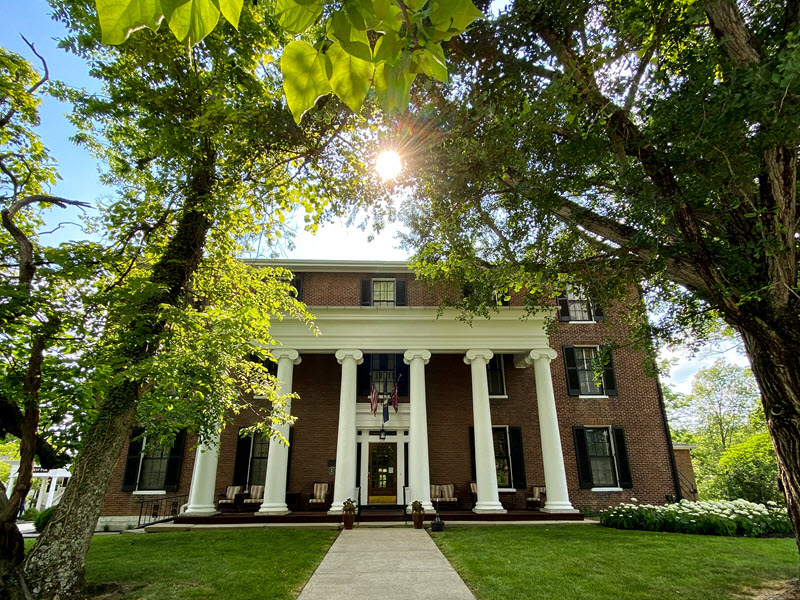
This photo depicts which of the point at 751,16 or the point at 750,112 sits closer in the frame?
the point at 750,112

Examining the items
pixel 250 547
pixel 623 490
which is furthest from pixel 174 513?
pixel 623 490

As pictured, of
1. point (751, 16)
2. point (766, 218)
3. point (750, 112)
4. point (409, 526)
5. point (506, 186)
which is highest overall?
point (751, 16)

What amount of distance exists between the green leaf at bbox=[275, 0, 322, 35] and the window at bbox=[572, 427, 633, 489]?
19059 mm

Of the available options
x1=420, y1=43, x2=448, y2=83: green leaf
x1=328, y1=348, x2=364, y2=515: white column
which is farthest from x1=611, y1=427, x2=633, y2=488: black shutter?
x1=420, y1=43, x2=448, y2=83: green leaf

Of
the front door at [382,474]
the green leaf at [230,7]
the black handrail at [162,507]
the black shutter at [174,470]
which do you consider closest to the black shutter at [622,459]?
the front door at [382,474]

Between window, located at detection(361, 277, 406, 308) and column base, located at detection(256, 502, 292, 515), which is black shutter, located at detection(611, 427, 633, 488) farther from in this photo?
column base, located at detection(256, 502, 292, 515)

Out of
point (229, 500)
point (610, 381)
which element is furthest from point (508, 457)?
point (229, 500)

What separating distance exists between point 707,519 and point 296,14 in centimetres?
1616

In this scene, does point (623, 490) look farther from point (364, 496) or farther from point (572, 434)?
point (364, 496)

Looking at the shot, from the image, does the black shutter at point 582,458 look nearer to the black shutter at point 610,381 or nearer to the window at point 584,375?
the window at point 584,375

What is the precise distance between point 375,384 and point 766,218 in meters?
14.7

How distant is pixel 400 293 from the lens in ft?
61.0

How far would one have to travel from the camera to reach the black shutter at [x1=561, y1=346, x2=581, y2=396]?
18.2 meters

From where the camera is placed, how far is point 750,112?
4516 mm
